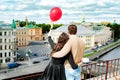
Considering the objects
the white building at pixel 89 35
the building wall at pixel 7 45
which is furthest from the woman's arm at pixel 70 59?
the white building at pixel 89 35

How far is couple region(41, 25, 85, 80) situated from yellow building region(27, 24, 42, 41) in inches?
2900

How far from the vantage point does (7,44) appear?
44312 mm

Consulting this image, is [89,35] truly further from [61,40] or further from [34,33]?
[61,40]

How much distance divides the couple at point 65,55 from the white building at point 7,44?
39740 millimetres

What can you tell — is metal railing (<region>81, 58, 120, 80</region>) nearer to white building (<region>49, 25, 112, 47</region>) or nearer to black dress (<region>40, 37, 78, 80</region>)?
black dress (<region>40, 37, 78, 80</region>)

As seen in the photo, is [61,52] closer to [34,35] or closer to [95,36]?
[95,36]

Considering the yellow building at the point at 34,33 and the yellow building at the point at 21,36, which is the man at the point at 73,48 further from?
the yellow building at the point at 34,33

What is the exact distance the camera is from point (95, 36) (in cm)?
7600

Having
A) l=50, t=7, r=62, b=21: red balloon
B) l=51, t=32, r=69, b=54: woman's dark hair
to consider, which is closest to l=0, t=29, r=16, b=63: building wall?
l=50, t=7, r=62, b=21: red balloon

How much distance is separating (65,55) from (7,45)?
136 ft

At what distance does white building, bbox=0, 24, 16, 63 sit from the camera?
4309 centimetres

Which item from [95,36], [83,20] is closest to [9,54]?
[95,36]

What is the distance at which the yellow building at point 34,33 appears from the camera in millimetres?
78044

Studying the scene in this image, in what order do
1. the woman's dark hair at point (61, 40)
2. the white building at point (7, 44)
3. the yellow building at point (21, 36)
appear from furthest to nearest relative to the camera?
the yellow building at point (21, 36), the white building at point (7, 44), the woman's dark hair at point (61, 40)
